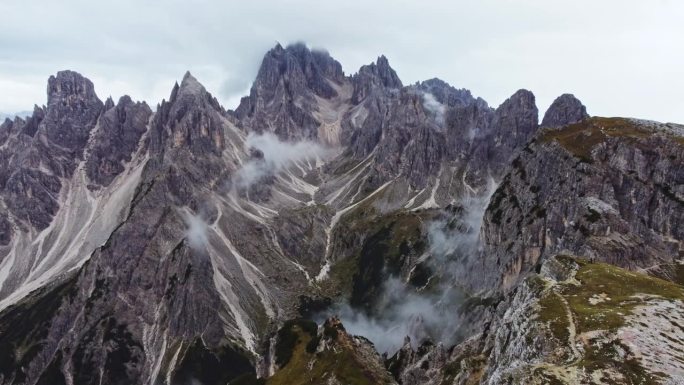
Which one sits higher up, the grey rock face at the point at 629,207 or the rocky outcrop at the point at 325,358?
the grey rock face at the point at 629,207

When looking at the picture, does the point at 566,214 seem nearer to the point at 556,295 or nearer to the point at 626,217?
the point at 626,217

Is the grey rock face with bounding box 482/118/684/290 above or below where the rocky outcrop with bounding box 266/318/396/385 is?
above

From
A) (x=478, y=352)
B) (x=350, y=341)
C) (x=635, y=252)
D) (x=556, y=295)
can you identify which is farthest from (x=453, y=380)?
(x=635, y=252)

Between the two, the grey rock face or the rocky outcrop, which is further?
the grey rock face

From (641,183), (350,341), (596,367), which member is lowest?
(350,341)

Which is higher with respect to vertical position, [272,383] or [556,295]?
[556,295]

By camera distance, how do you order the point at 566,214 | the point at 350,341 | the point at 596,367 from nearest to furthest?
the point at 596,367 → the point at 350,341 → the point at 566,214

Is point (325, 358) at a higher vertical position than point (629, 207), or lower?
lower

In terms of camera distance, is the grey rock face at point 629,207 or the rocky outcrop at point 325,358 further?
the grey rock face at point 629,207

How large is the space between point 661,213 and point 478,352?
107m

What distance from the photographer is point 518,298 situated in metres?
89.2

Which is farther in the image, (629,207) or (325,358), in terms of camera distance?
(629,207)

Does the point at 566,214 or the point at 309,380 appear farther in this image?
the point at 566,214

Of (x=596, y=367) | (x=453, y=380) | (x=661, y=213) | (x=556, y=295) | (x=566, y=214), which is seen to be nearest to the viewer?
(x=596, y=367)
